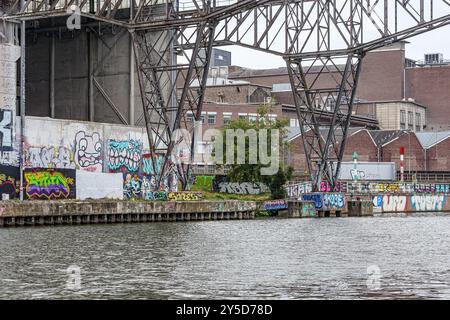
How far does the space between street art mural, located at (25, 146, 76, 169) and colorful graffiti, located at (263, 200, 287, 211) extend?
A: 17.5m

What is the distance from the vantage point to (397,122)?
141 m

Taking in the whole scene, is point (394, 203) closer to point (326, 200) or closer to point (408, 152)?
point (326, 200)

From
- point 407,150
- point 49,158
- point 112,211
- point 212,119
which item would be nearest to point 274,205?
point 112,211

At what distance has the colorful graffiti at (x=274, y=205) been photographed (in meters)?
78.8

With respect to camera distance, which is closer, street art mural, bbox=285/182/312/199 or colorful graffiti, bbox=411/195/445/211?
street art mural, bbox=285/182/312/199

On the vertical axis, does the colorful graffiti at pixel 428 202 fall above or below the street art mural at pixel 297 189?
below

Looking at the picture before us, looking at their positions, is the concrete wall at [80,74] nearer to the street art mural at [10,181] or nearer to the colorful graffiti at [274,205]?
the street art mural at [10,181]

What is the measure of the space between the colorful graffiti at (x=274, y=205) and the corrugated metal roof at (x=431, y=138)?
161 feet

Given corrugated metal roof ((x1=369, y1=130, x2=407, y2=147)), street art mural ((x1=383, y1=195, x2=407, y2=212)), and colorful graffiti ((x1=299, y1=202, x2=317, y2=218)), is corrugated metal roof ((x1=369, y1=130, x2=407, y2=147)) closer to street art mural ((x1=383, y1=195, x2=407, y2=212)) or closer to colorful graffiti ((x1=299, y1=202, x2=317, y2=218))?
street art mural ((x1=383, y1=195, x2=407, y2=212))

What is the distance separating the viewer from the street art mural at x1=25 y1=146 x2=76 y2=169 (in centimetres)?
6351

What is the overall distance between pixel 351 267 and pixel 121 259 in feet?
27.1

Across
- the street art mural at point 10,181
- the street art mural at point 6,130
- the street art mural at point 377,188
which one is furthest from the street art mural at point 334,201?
the street art mural at point 6,130

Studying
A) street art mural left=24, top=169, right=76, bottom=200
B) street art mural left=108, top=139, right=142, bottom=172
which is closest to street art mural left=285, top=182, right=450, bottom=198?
street art mural left=108, top=139, right=142, bottom=172
